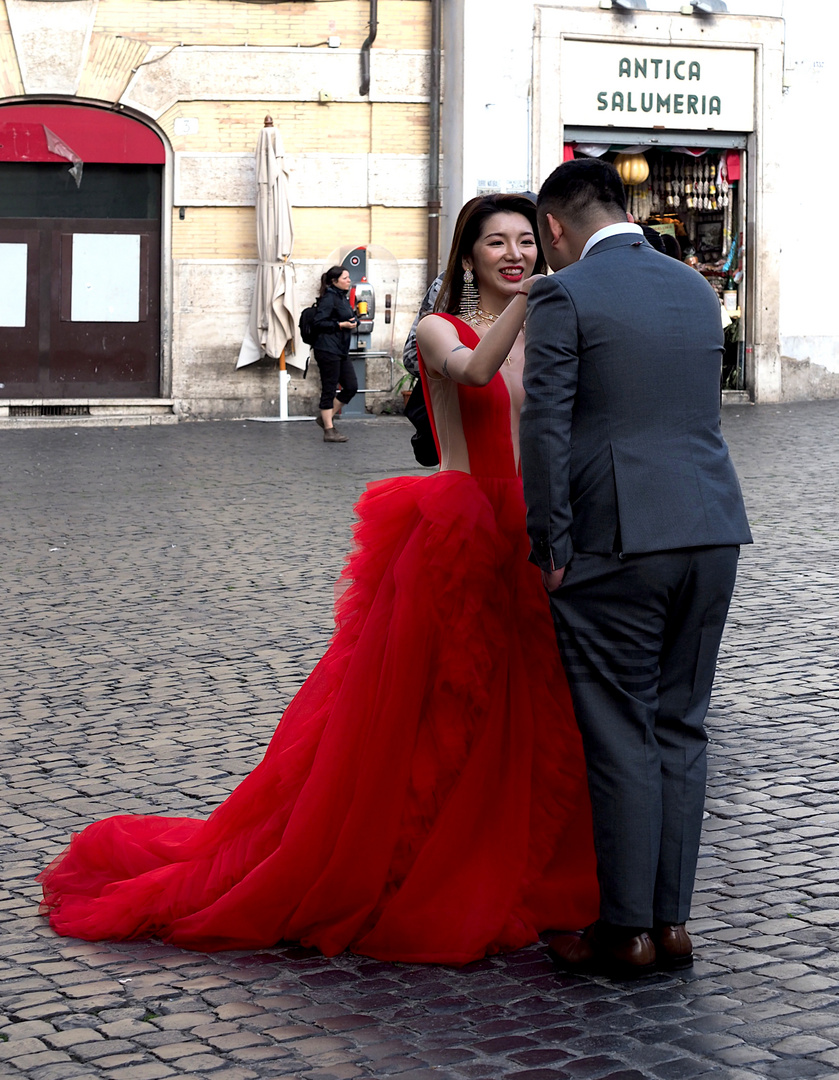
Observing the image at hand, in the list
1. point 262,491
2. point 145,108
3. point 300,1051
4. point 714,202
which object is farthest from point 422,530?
point 714,202

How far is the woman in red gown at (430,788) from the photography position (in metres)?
3.66

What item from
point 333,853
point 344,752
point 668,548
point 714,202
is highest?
point 714,202

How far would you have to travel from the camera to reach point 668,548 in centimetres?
330

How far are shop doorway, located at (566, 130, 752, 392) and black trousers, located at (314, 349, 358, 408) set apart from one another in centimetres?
584

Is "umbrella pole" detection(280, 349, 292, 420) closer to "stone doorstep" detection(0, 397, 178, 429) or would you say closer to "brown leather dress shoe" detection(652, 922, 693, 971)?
"stone doorstep" detection(0, 397, 178, 429)

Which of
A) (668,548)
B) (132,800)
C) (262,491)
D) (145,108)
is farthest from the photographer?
(145,108)

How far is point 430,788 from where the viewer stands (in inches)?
145

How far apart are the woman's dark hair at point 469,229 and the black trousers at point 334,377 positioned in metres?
12.0

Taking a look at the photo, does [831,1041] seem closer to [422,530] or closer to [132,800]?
[422,530]

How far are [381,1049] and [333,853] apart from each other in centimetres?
65

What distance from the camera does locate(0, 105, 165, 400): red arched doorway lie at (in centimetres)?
1845

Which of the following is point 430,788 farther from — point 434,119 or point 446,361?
point 434,119

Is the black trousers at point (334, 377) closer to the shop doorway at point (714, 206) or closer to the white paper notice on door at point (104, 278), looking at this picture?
the white paper notice on door at point (104, 278)

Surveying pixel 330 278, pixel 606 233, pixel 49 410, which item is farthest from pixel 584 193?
pixel 49 410
